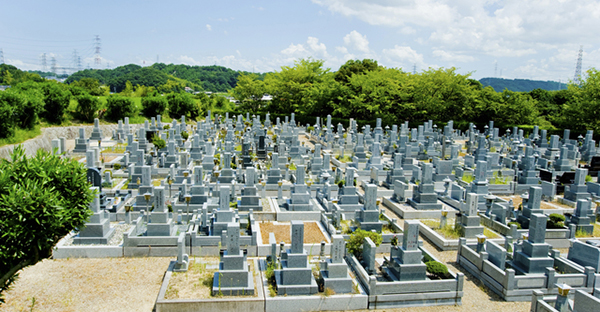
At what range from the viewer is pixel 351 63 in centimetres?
5347

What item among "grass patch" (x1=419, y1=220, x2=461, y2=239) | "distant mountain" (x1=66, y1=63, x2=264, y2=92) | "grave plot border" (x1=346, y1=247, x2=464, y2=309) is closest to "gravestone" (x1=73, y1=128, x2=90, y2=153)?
"grass patch" (x1=419, y1=220, x2=461, y2=239)

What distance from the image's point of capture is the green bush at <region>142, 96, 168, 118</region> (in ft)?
145

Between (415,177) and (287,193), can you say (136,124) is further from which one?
(415,177)

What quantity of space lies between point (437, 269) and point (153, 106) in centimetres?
4049

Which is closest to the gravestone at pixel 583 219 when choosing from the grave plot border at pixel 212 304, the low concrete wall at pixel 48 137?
the grave plot border at pixel 212 304

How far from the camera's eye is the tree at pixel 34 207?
6.91 metres

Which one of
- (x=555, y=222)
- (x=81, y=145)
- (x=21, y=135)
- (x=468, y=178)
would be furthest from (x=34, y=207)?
(x=21, y=135)

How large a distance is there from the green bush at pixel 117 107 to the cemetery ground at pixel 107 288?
104 feet

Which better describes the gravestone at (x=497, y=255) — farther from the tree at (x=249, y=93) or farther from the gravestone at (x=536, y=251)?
the tree at (x=249, y=93)

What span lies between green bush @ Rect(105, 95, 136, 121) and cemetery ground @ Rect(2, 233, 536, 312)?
104ft

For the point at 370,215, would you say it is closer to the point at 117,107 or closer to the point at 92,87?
the point at 117,107

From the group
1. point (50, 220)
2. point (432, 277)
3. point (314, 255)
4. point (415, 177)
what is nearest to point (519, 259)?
point (432, 277)

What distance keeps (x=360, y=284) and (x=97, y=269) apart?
7026 millimetres

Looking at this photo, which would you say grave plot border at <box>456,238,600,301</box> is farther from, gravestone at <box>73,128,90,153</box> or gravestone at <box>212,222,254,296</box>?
gravestone at <box>73,128,90,153</box>
